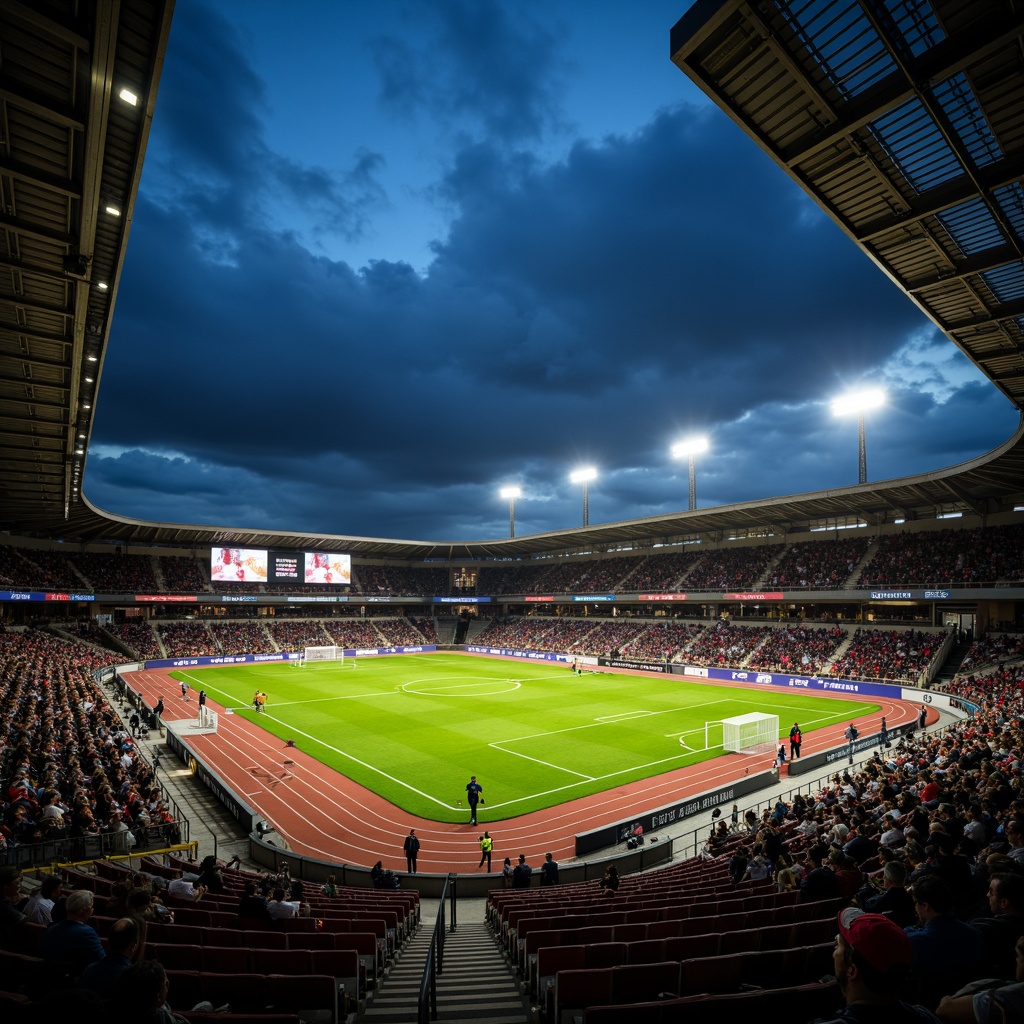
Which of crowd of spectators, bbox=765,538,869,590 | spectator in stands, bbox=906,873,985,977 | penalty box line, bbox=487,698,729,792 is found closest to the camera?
spectator in stands, bbox=906,873,985,977

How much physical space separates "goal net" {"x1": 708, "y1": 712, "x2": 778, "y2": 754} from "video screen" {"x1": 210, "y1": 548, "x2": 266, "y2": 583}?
167 feet

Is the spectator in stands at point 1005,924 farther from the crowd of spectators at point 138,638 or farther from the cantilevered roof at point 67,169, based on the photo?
the crowd of spectators at point 138,638

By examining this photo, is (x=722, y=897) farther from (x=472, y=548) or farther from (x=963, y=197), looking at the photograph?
(x=472, y=548)

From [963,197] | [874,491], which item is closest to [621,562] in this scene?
[874,491]

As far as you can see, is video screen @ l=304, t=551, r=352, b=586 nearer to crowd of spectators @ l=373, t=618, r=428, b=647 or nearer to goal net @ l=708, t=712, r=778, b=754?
crowd of spectators @ l=373, t=618, r=428, b=647

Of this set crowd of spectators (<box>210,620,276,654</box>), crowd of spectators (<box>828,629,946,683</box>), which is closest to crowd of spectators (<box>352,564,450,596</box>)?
crowd of spectators (<box>210,620,276,654</box>)

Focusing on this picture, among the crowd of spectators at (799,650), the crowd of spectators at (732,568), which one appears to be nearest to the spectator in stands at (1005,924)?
the crowd of spectators at (799,650)

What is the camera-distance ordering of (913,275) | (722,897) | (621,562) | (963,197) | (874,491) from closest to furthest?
(722,897)
(963,197)
(913,275)
(874,491)
(621,562)

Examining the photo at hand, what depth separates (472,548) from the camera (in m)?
87.5

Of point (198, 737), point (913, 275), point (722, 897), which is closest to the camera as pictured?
point (722, 897)

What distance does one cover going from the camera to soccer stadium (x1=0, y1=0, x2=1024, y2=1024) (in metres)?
5.23

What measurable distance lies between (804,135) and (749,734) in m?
23.8

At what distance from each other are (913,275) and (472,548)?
2974 inches

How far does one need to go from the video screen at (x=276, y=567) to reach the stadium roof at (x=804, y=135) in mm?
45798
